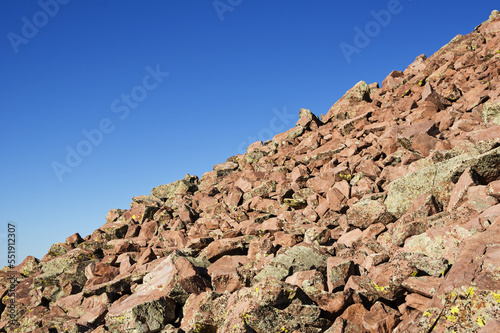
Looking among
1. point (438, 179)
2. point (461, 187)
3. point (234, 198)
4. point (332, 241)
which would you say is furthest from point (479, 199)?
point (234, 198)

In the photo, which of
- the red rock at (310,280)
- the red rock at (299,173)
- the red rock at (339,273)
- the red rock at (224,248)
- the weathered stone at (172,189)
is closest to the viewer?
the red rock at (310,280)

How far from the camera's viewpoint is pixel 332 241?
38.8 ft

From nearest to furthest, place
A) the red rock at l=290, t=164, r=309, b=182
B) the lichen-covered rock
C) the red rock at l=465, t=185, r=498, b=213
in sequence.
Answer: the red rock at l=465, t=185, r=498, b=213, the lichen-covered rock, the red rock at l=290, t=164, r=309, b=182

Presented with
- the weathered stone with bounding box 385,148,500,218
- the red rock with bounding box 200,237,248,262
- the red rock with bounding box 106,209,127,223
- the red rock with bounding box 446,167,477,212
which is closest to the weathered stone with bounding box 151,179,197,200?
the red rock with bounding box 106,209,127,223

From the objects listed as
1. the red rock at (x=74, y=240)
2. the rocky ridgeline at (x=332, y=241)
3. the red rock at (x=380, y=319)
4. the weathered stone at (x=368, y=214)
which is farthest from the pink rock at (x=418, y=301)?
the red rock at (x=74, y=240)

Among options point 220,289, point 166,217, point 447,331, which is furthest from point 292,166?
point 447,331

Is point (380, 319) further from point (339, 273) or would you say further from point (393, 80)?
point (393, 80)

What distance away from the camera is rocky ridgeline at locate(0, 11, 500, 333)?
22.6ft

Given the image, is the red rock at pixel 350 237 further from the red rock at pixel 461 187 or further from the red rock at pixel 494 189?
the red rock at pixel 494 189

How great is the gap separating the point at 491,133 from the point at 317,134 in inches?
456

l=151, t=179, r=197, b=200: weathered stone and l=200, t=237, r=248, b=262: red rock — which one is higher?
l=151, t=179, r=197, b=200: weathered stone

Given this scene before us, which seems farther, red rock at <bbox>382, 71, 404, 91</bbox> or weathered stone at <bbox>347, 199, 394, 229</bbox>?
red rock at <bbox>382, 71, 404, 91</bbox>

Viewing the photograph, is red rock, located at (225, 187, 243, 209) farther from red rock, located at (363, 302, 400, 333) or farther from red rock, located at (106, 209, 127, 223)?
red rock, located at (363, 302, 400, 333)

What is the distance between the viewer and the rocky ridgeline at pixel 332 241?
6875 millimetres
